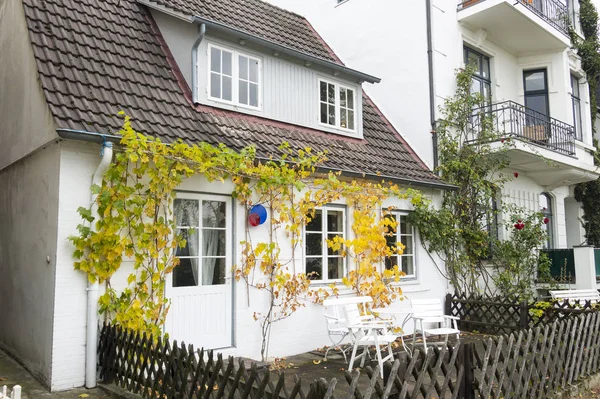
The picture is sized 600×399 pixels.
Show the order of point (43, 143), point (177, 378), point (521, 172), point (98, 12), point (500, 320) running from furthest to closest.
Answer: point (521, 172), point (500, 320), point (98, 12), point (43, 143), point (177, 378)

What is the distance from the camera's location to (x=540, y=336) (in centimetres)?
606

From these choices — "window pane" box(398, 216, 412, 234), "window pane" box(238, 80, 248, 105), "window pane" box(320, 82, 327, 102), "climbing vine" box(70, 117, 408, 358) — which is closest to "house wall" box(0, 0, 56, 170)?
"climbing vine" box(70, 117, 408, 358)

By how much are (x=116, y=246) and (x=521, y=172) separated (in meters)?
11.5

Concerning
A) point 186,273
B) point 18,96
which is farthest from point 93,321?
point 18,96

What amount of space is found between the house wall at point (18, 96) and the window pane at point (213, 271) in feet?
9.07

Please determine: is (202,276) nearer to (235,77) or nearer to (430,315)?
(235,77)

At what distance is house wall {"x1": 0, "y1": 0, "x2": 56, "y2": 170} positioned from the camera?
7000mm

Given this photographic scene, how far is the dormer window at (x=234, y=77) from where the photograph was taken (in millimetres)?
8781

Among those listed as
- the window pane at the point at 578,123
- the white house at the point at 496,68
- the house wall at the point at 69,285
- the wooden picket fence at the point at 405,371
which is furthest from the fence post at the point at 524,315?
the window pane at the point at 578,123

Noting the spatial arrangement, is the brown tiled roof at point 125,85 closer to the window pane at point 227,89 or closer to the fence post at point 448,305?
the window pane at point 227,89

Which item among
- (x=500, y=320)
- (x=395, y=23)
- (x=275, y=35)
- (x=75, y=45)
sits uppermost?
(x=395, y=23)

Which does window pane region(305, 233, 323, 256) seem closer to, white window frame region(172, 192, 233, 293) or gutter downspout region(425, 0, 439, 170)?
white window frame region(172, 192, 233, 293)

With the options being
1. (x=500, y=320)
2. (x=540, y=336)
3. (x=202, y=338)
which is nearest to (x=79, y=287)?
(x=202, y=338)

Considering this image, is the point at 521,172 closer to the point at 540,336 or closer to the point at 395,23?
the point at 395,23
